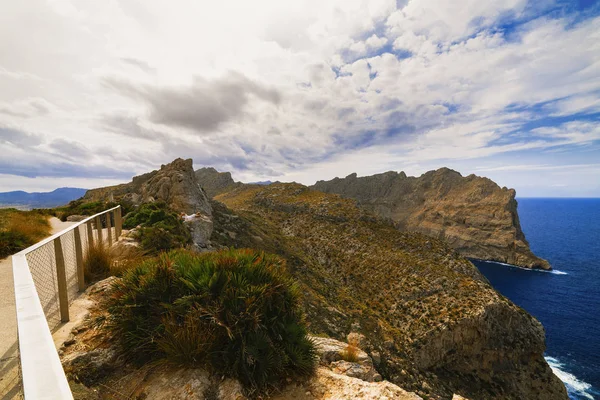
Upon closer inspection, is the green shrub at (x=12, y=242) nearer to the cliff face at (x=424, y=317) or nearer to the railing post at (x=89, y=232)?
the railing post at (x=89, y=232)

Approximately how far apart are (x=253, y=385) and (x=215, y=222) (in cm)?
3240

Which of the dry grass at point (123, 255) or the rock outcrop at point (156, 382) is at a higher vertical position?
the dry grass at point (123, 255)

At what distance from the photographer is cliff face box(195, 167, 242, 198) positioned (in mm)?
123225

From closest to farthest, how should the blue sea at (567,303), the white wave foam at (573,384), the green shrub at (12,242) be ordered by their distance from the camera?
the green shrub at (12,242), the white wave foam at (573,384), the blue sea at (567,303)

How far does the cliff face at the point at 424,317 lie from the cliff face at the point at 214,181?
84991 millimetres

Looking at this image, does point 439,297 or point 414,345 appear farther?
point 439,297

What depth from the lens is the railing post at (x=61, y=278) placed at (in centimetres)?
609

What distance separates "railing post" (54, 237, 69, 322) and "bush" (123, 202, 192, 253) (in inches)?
249

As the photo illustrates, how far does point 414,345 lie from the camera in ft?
88.5

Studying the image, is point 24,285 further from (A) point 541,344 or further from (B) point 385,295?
(A) point 541,344

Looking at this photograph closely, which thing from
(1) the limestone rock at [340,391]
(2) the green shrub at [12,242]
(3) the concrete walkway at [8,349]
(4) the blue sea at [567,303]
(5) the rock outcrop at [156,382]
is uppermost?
(2) the green shrub at [12,242]

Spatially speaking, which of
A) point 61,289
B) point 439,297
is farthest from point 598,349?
point 61,289

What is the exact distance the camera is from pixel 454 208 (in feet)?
447

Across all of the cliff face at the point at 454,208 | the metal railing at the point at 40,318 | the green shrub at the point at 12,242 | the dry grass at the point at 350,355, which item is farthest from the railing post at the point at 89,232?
the cliff face at the point at 454,208
